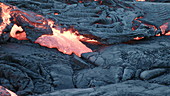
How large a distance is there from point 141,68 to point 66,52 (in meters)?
1.37

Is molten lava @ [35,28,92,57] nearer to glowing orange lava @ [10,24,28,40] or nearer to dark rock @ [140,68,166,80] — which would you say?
glowing orange lava @ [10,24,28,40]

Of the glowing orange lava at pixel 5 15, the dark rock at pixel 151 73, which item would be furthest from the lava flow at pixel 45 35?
the dark rock at pixel 151 73

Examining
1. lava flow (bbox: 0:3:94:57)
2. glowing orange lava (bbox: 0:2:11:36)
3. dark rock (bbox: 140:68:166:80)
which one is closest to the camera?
dark rock (bbox: 140:68:166:80)

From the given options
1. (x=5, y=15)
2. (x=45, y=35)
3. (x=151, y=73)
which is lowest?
(x=151, y=73)

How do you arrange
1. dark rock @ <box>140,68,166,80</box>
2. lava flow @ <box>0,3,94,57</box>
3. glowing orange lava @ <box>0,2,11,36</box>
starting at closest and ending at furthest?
dark rock @ <box>140,68,166,80</box>
glowing orange lava @ <box>0,2,11,36</box>
lava flow @ <box>0,3,94,57</box>

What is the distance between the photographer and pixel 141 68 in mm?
2859

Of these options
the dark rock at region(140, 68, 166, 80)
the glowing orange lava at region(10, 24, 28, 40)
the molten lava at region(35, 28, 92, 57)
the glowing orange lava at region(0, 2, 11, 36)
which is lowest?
the dark rock at region(140, 68, 166, 80)

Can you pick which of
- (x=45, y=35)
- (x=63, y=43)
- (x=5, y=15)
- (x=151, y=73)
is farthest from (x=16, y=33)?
(x=151, y=73)

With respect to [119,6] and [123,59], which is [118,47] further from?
[119,6]

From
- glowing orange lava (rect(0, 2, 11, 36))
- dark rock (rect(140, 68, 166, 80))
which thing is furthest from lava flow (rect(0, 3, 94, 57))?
dark rock (rect(140, 68, 166, 80))

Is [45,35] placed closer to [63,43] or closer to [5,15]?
[63,43]

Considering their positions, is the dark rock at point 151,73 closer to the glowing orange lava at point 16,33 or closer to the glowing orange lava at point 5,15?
the glowing orange lava at point 16,33

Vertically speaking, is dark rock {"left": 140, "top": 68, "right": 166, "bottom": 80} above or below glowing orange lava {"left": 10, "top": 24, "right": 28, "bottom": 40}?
below

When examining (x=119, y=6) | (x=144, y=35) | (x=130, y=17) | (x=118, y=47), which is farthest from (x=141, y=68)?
(x=119, y=6)
